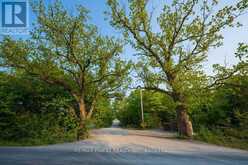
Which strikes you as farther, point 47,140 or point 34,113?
point 34,113

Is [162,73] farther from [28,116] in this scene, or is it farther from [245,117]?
[28,116]

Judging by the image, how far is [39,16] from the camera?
14789 mm

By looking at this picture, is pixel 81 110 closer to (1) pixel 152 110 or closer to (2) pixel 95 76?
(2) pixel 95 76

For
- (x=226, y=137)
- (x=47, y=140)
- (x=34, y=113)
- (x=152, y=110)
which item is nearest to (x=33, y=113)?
(x=34, y=113)

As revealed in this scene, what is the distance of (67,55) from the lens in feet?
48.2

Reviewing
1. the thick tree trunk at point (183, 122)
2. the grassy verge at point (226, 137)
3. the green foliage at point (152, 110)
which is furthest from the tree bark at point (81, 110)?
the green foliage at point (152, 110)

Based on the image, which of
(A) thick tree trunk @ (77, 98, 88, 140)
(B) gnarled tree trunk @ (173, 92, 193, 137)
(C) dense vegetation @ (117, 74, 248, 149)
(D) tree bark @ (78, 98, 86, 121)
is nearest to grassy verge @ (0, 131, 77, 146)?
(A) thick tree trunk @ (77, 98, 88, 140)

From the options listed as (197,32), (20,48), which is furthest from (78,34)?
(197,32)

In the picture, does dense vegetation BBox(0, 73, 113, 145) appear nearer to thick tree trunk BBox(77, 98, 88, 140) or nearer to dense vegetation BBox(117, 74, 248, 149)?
thick tree trunk BBox(77, 98, 88, 140)

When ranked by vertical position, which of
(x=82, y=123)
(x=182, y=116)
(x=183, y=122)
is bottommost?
(x=183, y=122)

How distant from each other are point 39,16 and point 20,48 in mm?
2463

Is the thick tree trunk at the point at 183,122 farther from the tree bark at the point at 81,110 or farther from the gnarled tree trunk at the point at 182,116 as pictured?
the tree bark at the point at 81,110

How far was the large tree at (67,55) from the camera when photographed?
14.4 m

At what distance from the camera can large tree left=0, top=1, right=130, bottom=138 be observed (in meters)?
14.4
